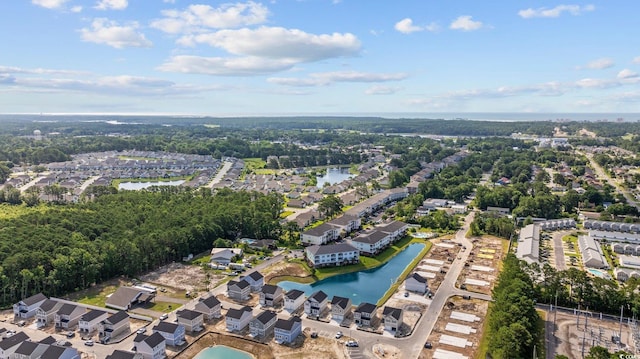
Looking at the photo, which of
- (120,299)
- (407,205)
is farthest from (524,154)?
(120,299)

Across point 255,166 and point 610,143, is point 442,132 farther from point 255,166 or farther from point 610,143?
point 255,166

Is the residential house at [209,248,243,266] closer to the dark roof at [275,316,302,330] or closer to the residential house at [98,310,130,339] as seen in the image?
the residential house at [98,310,130,339]

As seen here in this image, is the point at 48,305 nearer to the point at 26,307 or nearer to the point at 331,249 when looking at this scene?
the point at 26,307

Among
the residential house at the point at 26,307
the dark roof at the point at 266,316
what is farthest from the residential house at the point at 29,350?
the dark roof at the point at 266,316

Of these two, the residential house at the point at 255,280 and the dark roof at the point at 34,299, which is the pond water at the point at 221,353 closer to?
the residential house at the point at 255,280

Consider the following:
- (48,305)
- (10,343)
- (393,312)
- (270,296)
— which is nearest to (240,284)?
(270,296)

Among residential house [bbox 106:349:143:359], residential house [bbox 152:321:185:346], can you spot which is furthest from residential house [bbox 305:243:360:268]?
residential house [bbox 106:349:143:359]
